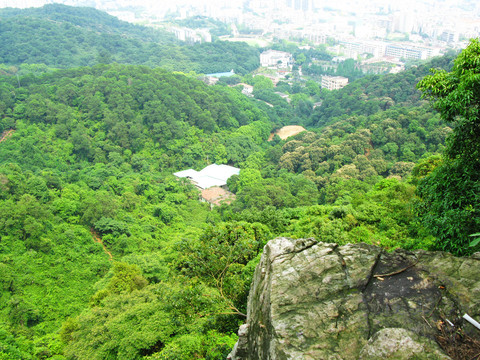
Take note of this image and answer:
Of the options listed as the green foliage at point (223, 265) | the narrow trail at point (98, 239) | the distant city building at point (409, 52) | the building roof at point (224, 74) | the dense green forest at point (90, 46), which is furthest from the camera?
the distant city building at point (409, 52)

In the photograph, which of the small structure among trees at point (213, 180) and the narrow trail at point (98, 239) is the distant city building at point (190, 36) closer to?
the small structure among trees at point (213, 180)

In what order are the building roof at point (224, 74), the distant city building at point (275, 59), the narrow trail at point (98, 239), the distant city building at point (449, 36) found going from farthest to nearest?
the distant city building at point (449, 36) < the distant city building at point (275, 59) < the building roof at point (224, 74) < the narrow trail at point (98, 239)

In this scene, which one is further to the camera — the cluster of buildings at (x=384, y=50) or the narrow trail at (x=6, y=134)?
the cluster of buildings at (x=384, y=50)

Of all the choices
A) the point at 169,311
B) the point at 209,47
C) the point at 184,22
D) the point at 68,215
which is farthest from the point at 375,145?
the point at 184,22

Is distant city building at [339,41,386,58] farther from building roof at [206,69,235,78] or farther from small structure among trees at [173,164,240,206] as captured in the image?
small structure among trees at [173,164,240,206]

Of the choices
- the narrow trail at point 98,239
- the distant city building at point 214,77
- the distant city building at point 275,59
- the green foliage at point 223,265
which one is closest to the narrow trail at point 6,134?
the narrow trail at point 98,239

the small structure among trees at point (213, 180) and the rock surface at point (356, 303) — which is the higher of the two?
the rock surface at point (356, 303)
